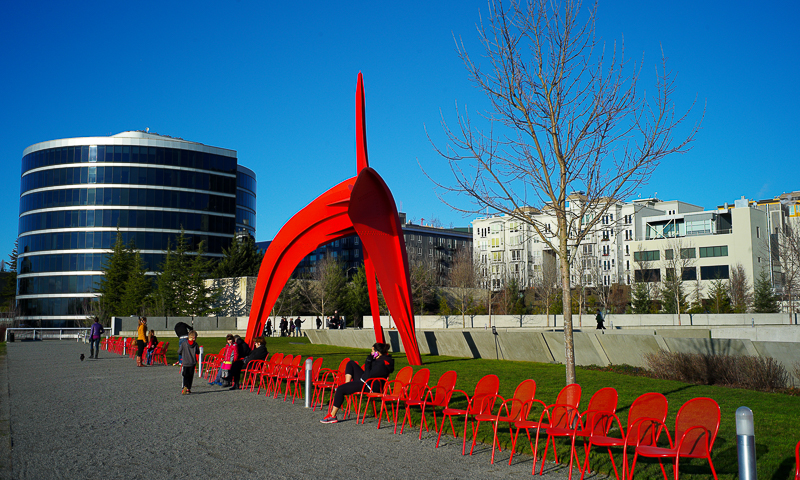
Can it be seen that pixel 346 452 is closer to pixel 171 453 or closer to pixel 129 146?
pixel 171 453

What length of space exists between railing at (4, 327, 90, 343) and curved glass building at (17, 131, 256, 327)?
59.8 ft

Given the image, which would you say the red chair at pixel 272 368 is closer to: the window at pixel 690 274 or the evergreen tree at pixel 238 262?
the evergreen tree at pixel 238 262

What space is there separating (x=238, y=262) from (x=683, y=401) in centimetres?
5830

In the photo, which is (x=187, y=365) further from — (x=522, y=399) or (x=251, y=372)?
(x=522, y=399)

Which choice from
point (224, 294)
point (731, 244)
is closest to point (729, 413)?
point (224, 294)

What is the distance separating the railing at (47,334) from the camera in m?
41.0

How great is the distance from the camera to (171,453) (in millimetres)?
7473

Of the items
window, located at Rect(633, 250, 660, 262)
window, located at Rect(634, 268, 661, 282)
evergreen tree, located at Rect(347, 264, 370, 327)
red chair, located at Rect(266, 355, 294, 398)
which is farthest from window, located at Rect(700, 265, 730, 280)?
red chair, located at Rect(266, 355, 294, 398)

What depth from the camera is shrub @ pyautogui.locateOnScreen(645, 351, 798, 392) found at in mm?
12484

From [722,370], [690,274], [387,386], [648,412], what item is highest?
[690,274]

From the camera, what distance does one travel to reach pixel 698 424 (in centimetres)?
556

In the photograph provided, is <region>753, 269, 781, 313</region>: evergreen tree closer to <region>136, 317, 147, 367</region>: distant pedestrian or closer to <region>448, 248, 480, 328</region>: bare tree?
<region>448, 248, 480, 328</region>: bare tree

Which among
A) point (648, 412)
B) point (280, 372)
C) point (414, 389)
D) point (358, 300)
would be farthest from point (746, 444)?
point (358, 300)

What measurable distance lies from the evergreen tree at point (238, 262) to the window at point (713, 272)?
46.8 m
